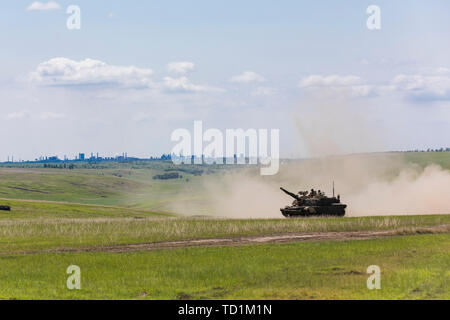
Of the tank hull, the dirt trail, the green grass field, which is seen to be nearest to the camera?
the green grass field

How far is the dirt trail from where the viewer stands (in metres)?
41.1

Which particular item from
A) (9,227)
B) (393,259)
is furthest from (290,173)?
(393,259)

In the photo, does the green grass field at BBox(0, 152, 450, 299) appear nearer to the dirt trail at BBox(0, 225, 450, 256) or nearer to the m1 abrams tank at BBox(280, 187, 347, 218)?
the dirt trail at BBox(0, 225, 450, 256)

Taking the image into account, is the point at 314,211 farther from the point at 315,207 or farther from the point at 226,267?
the point at 226,267

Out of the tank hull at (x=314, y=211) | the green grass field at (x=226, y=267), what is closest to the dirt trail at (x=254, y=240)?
the green grass field at (x=226, y=267)

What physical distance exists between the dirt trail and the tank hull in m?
18.8

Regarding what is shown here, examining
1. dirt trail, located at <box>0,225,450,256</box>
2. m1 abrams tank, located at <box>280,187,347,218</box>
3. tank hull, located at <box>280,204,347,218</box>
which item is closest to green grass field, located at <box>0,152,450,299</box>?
dirt trail, located at <box>0,225,450,256</box>

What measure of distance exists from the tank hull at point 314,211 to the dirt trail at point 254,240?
18.8 meters

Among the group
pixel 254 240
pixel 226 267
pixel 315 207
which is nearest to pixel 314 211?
pixel 315 207

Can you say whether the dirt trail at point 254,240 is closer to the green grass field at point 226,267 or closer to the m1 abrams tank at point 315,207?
the green grass field at point 226,267
